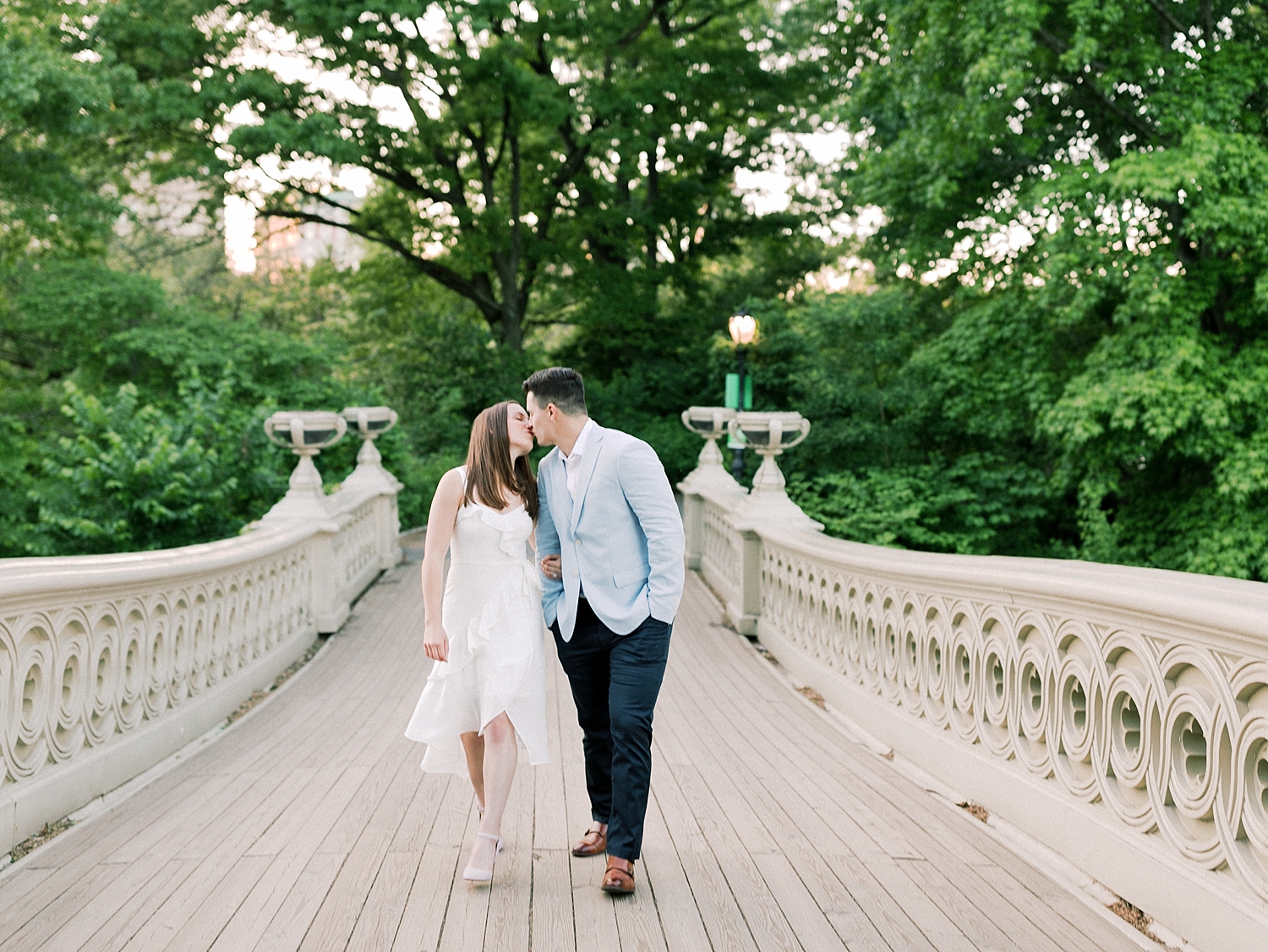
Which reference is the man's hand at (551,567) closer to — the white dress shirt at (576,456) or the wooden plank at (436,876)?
the white dress shirt at (576,456)

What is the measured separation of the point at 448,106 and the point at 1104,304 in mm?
14032

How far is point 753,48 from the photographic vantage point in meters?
27.0

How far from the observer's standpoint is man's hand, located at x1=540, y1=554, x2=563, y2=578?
3.81 meters

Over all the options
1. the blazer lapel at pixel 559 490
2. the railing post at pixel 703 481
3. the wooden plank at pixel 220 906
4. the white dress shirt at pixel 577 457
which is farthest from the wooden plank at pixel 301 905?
the railing post at pixel 703 481

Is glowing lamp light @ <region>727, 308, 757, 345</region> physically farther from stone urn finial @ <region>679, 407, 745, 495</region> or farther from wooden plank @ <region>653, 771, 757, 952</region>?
wooden plank @ <region>653, 771, 757, 952</region>

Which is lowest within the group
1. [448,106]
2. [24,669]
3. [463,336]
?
[24,669]

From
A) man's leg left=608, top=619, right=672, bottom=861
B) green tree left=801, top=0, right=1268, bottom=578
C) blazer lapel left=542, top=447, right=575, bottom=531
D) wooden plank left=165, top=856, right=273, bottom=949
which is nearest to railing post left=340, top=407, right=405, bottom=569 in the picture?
green tree left=801, top=0, right=1268, bottom=578

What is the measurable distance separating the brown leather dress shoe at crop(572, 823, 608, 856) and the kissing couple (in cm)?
2

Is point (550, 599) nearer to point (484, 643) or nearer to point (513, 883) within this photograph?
point (484, 643)

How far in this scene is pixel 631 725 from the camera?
3.58m

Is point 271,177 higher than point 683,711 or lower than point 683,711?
higher

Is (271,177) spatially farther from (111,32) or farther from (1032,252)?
(1032,252)

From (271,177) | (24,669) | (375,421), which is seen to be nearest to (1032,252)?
(375,421)

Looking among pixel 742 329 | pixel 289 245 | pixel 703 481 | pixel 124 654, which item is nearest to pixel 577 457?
pixel 124 654
